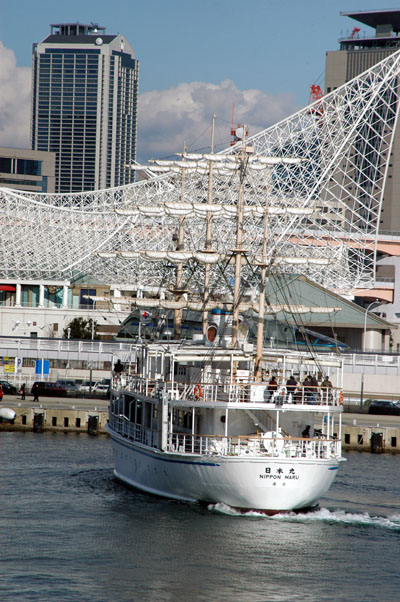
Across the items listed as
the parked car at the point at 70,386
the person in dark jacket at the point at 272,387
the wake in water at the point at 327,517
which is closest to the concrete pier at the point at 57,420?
the parked car at the point at 70,386

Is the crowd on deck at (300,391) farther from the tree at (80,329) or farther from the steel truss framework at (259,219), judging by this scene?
the tree at (80,329)

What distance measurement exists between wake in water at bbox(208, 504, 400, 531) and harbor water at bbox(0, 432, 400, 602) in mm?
57

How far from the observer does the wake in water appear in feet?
151

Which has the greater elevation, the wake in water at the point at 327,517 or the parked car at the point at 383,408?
the parked car at the point at 383,408

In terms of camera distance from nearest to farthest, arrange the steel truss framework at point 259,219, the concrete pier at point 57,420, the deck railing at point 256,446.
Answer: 1. the deck railing at point 256,446
2. the concrete pier at point 57,420
3. the steel truss framework at point 259,219

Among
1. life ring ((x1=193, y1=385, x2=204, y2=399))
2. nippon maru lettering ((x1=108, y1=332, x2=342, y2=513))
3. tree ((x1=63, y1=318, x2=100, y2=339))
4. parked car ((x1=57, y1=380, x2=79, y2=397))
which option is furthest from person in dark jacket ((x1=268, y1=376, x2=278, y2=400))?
tree ((x1=63, y1=318, x2=100, y2=339))

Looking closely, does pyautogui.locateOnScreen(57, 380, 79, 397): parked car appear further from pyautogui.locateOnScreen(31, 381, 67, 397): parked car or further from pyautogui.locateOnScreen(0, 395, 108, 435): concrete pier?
pyautogui.locateOnScreen(0, 395, 108, 435): concrete pier

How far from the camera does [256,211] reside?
75.6 metres

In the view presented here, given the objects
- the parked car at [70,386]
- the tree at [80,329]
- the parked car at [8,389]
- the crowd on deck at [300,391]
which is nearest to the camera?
the crowd on deck at [300,391]

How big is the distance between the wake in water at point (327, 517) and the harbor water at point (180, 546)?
57 mm

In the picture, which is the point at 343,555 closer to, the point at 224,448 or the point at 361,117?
the point at 224,448

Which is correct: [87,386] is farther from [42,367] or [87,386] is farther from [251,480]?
[251,480]

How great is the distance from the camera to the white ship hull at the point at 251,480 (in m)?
45.5

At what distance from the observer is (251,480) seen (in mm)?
45562
